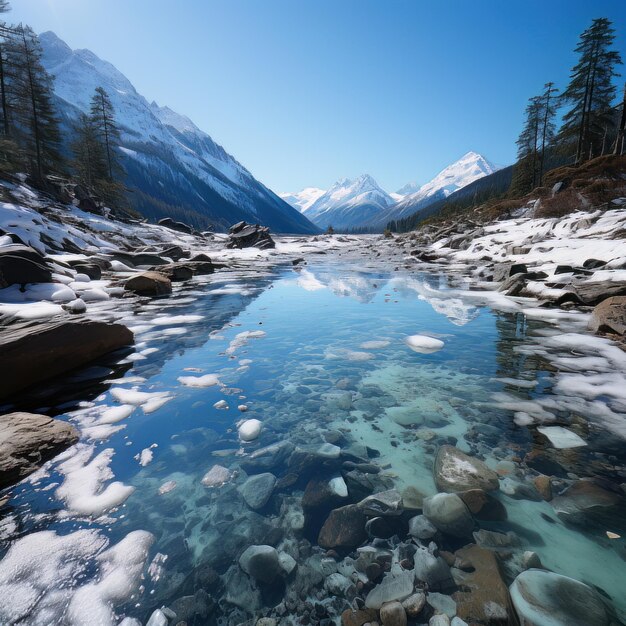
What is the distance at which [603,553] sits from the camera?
2162 millimetres

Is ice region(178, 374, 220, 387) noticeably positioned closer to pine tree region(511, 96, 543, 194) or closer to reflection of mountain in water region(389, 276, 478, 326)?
reflection of mountain in water region(389, 276, 478, 326)

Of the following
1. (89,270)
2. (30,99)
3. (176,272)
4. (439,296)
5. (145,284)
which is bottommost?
(439,296)

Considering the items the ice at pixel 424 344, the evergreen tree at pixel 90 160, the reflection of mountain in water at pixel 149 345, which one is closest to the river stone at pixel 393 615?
the reflection of mountain in water at pixel 149 345

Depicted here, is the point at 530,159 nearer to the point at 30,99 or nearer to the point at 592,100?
the point at 592,100

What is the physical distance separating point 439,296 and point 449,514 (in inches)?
441

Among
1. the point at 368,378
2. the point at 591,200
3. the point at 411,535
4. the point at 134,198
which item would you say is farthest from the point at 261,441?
the point at 134,198

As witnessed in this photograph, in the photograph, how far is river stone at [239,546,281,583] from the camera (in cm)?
213

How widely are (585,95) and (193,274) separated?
43.0 meters

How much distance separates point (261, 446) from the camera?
140 inches

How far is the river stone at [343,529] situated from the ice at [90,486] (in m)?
1.89

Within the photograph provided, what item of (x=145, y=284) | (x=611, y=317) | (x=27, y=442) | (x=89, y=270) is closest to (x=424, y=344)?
(x=611, y=317)

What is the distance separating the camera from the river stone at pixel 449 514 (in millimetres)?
2393

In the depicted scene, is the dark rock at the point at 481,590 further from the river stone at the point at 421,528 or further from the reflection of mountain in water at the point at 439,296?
the reflection of mountain in water at the point at 439,296

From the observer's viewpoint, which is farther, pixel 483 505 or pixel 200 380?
pixel 200 380
